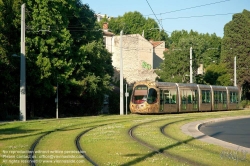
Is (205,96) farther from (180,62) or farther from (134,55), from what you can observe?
(134,55)

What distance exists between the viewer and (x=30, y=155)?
1188 centimetres

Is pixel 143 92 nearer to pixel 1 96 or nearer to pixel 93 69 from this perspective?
pixel 93 69

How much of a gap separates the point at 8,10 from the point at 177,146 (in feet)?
71.7

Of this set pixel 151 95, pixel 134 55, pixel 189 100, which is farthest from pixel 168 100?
pixel 134 55

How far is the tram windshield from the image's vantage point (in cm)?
3572

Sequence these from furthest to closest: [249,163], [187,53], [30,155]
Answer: [187,53] < [30,155] < [249,163]

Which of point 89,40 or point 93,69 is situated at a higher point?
point 89,40

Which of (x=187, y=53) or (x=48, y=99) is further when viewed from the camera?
(x=187, y=53)

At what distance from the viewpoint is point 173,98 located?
3756 cm

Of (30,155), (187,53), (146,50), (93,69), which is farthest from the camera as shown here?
(146,50)

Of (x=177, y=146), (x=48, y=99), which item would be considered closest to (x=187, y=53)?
(x=48, y=99)

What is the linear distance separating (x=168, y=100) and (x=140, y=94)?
2.72 meters

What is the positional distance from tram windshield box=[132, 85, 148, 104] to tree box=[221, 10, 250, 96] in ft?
117

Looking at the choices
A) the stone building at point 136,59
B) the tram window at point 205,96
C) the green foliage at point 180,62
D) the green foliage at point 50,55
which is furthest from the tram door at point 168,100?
the stone building at point 136,59
